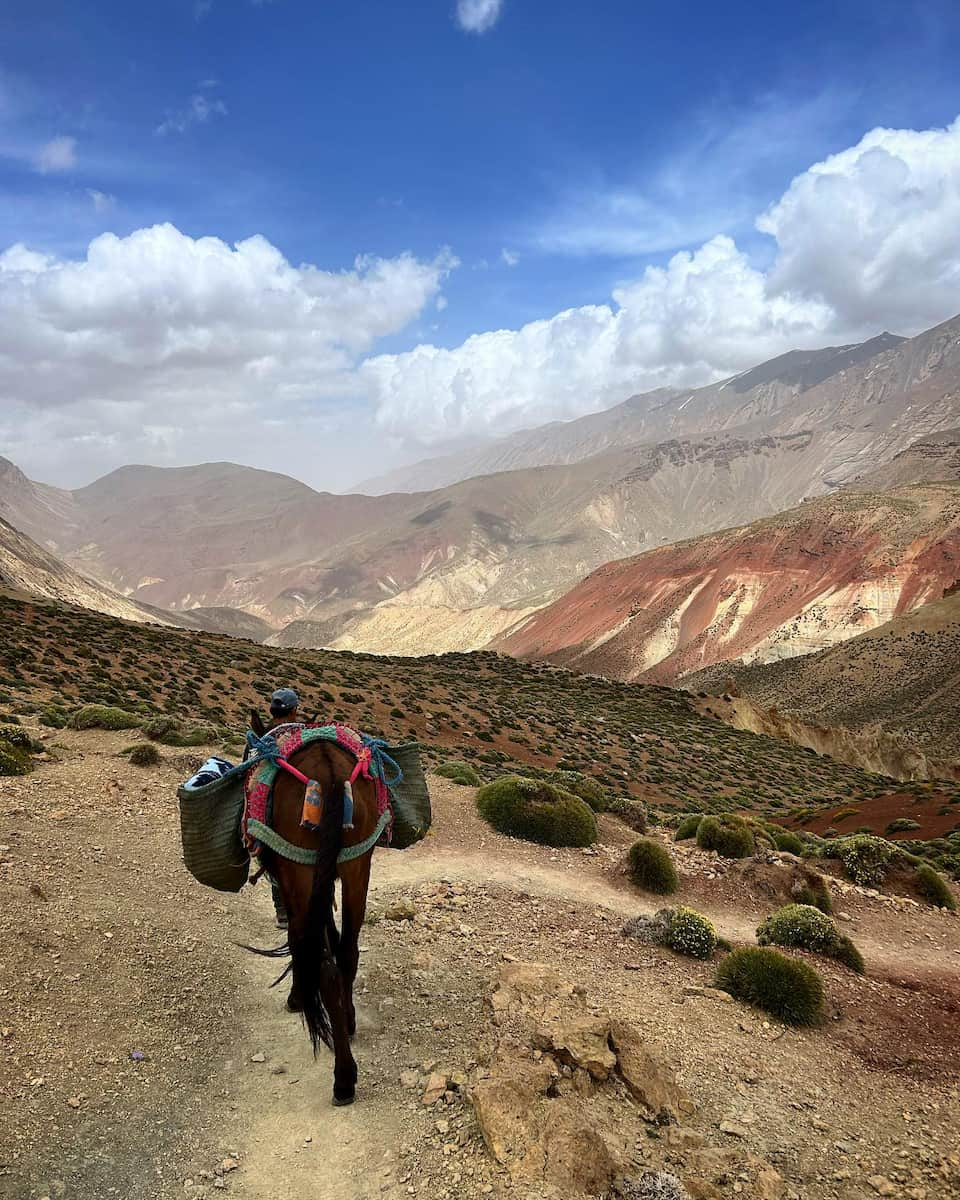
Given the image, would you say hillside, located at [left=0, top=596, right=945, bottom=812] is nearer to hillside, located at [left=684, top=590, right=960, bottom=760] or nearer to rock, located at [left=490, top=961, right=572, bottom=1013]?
hillside, located at [left=684, top=590, right=960, bottom=760]

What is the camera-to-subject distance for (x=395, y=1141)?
497cm

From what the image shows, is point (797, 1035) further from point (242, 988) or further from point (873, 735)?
point (873, 735)

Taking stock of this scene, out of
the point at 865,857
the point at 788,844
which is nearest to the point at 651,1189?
the point at 865,857

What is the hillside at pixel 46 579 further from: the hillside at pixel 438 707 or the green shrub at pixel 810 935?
the green shrub at pixel 810 935

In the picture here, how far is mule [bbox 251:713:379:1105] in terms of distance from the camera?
5.19 meters

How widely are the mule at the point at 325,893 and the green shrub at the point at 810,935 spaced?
7123 millimetres

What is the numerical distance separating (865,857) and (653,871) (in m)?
5.18

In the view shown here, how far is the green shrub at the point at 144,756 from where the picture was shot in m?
13.7

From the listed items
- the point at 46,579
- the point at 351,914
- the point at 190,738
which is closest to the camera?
the point at 351,914

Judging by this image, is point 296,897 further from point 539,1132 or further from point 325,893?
point 539,1132

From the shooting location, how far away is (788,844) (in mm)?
16094

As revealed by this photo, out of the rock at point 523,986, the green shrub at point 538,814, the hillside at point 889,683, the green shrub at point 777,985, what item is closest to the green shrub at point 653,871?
the green shrub at point 538,814

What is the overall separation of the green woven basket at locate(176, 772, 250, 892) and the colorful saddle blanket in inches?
8.7

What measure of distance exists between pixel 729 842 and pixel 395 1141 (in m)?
11.4
